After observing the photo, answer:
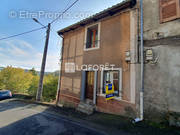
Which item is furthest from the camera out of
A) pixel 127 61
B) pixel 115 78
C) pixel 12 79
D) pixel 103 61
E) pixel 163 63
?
pixel 12 79

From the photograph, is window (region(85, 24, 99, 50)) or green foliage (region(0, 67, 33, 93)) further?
green foliage (region(0, 67, 33, 93))

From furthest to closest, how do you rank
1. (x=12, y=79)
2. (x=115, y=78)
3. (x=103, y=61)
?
(x=12, y=79), (x=103, y=61), (x=115, y=78)

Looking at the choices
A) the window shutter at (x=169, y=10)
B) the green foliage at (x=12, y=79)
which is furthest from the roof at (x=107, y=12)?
the green foliage at (x=12, y=79)

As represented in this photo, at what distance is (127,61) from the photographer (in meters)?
4.00

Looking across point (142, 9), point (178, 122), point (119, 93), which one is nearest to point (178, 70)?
point (178, 122)

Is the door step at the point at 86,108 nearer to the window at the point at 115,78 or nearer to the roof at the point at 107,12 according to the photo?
the window at the point at 115,78

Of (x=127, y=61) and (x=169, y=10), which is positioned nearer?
(x=169, y=10)

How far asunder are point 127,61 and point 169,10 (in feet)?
8.67

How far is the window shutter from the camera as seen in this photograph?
3305 mm

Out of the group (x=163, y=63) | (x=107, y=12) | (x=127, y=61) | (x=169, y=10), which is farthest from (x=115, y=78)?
(x=107, y=12)

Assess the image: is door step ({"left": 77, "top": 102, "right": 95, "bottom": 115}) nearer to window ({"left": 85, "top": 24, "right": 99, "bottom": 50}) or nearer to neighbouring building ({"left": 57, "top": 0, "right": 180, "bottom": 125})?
neighbouring building ({"left": 57, "top": 0, "right": 180, "bottom": 125})

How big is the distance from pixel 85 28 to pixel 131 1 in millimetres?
3045

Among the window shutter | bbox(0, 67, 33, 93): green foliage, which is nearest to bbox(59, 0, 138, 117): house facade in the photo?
the window shutter

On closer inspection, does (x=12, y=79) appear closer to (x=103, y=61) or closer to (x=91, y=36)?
(x=91, y=36)
